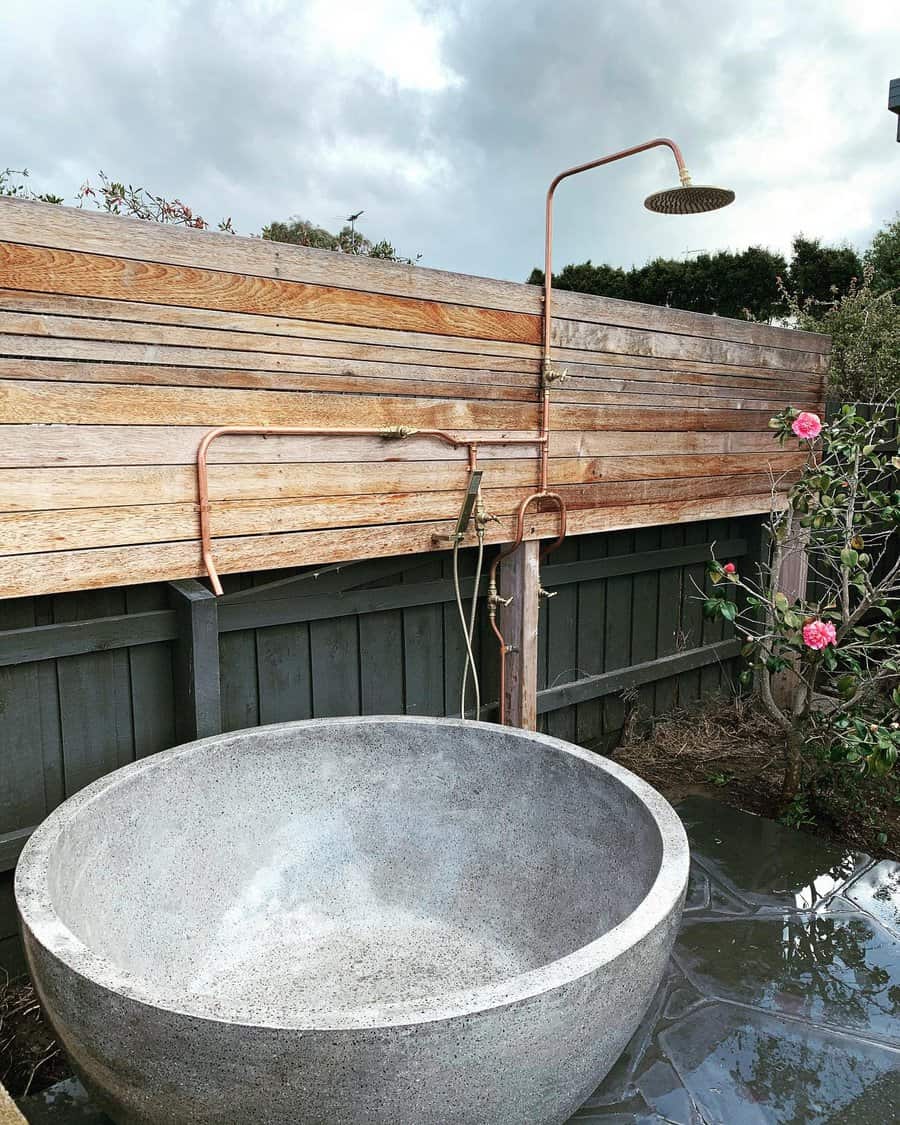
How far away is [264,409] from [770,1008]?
184 centimetres

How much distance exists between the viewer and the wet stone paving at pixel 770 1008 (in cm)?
146

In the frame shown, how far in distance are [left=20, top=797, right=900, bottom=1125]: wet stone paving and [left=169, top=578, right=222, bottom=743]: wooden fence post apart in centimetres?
79

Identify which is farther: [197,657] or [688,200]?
[688,200]

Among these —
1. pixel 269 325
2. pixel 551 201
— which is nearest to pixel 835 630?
pixel 551 201

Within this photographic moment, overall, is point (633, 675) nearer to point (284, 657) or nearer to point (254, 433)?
point (284, 657)

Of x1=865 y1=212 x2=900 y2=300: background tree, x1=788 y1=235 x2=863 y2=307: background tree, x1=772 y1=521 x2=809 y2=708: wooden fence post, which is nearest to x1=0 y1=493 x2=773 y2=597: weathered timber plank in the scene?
x1=772 y1=521 x2=809 y2=708: wooden fence post

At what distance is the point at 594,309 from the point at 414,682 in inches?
54.6

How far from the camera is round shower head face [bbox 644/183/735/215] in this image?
2164 mm

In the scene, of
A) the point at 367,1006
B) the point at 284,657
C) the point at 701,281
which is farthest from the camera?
the point at 701,281

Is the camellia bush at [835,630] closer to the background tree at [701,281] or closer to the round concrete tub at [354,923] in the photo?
the round concrete tub at [354,923]

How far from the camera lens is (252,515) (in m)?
1.89

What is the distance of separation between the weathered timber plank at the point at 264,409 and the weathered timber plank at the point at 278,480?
111 mm

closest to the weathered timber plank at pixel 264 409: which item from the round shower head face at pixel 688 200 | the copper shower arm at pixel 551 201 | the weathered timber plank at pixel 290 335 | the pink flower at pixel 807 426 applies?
the weathered timber plank at pixel 290 335

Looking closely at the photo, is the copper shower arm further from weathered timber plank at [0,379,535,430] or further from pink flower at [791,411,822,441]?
pink flower at [791,411,822,441]
